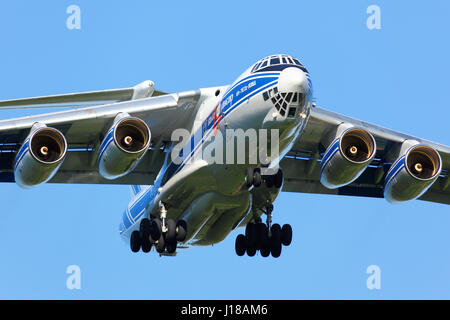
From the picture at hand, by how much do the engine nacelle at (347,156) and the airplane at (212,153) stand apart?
21mm

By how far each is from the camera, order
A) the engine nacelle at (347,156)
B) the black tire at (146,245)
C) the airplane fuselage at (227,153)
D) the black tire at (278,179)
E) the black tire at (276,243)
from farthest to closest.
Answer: the black tire at (276,243), the black tire at (146,245), the engine nacelle at (347,156), the black tire at (278,179), the airplane fuselage at (227,153)

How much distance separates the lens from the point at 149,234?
1878 cm

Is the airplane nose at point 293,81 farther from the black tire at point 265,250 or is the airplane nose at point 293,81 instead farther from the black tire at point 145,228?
the black tire at point 145,228

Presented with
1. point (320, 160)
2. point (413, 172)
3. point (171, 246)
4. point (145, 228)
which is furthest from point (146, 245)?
point (413, 172)

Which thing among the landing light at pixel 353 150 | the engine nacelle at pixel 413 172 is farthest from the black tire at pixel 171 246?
the engine nacelle at pixel 413 172

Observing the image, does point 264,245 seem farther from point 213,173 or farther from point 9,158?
point 9,158

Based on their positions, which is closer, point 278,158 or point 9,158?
point 278,158

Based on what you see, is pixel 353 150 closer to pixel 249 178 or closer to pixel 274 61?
pixel 249 178

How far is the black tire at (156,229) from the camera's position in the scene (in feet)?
61.0

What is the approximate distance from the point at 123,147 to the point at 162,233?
1748 millimetres

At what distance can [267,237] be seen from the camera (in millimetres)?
19219

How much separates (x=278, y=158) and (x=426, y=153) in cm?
298
